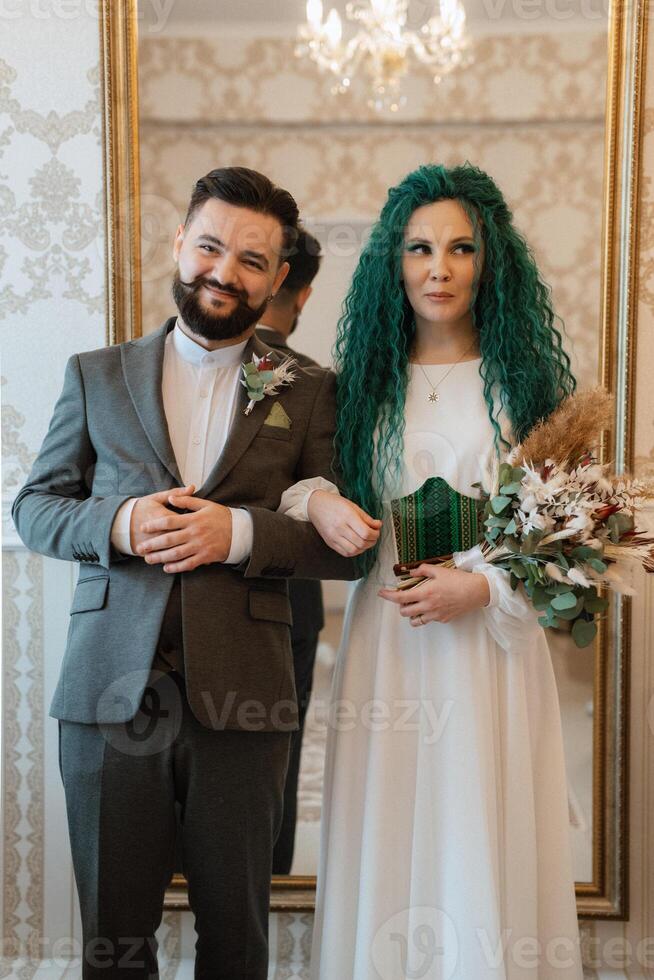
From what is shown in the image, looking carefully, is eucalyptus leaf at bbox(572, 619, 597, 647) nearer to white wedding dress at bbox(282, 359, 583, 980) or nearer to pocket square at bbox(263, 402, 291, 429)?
white wedding dress at bbox(282, 359, 583, 980)

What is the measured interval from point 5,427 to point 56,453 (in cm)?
69

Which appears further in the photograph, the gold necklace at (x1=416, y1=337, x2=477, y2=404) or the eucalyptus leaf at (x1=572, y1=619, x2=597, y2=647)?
the gold necklace at (x1=416, y1=337, x2=477, y2=404)

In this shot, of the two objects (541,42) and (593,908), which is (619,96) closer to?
(541,42)

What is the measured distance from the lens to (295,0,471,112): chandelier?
8.21ft

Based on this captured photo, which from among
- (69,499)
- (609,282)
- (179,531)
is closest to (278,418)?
(179,531)

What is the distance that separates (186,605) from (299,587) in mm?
684

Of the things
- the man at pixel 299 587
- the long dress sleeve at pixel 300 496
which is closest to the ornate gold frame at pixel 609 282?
the man at pixel 299 587

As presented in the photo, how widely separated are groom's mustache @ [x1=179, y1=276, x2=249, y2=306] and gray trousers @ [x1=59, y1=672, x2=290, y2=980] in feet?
2.41

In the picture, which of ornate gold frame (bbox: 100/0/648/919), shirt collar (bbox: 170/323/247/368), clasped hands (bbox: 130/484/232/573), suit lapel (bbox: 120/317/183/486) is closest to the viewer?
clasped hands (bbox: 130/484/232/573)

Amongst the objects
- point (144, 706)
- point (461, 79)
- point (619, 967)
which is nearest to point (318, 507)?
point (144, 706)

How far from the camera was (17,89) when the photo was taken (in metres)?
2.52

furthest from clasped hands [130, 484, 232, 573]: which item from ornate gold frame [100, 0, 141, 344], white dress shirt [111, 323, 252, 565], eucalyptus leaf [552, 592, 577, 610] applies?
ornate gold frame [100, 0, 141, 344]

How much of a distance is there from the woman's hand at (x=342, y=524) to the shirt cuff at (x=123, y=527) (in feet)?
1.10

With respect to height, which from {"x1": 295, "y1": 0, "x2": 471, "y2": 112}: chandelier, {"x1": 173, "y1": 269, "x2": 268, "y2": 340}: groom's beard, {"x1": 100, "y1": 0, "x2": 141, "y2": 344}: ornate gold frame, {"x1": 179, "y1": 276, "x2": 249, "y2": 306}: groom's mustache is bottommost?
{"x1": 173, "y1": 269, "x2": 268, "y2": 340}: groom's beard
